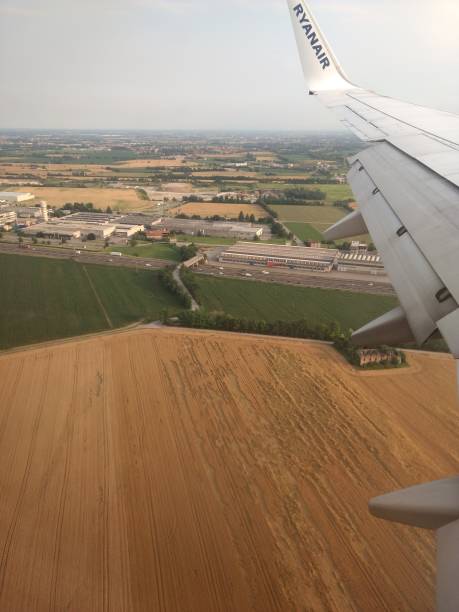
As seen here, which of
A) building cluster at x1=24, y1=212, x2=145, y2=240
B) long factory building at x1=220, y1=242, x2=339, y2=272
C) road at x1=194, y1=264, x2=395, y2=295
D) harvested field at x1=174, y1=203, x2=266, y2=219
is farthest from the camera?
harvested field at x1=174, y1=203, x2=266, y2=219

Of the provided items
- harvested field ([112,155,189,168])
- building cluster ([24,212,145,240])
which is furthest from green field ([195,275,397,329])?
harvested field ([112,155,189,168])

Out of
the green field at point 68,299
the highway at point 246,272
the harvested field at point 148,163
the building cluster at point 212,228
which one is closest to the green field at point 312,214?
the building cluster at point 212,228

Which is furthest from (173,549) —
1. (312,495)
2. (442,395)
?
(442,395)

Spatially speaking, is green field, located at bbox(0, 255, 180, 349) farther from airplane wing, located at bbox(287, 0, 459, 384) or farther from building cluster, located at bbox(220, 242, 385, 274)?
airplane wing, located at bbox(287, 0, 459, 384)

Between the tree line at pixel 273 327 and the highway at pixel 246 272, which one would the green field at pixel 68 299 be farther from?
the tree line at pixel 273 327

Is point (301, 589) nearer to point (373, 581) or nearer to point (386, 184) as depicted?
point (373, 581)
